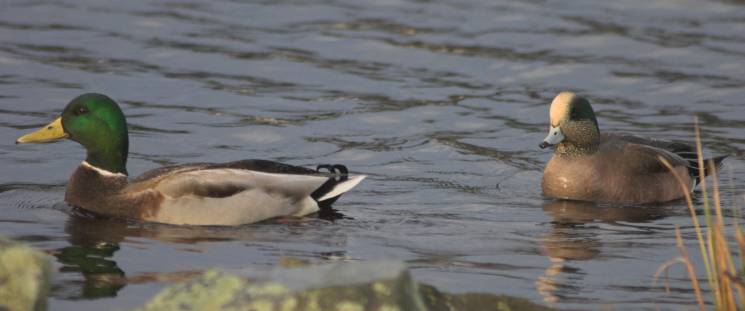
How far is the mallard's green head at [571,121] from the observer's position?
10.8 meters

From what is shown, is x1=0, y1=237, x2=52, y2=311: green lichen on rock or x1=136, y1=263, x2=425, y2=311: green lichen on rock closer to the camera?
x1=136, y1=263, x2=425, y2=311: green lichen on rock

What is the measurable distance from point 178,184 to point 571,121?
315 cm

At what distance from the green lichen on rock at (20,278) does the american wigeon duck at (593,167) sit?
5.82m

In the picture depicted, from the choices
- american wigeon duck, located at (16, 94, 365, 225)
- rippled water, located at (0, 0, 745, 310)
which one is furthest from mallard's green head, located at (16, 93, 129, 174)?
rippled water, located at (0, 0, 745, 310)

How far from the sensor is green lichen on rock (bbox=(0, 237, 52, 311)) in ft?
18.1

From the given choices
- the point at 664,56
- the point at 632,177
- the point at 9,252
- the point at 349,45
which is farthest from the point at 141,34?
the point at 9,252

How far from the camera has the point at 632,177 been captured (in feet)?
35.6

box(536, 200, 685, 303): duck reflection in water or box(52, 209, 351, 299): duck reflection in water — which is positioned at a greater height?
box(536, 200, 685, 303): duck reflection in water

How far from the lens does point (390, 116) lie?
13172 millimetres

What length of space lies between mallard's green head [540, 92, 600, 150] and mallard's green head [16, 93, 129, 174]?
317cm

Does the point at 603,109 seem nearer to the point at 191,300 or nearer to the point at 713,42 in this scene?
the point at 713,42

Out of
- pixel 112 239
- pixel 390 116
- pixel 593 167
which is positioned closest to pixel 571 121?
pixel 593 167

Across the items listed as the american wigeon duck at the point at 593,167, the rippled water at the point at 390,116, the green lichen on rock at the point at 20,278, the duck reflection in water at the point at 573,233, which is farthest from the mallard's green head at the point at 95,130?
the green lichen on rock at the point at 20,278

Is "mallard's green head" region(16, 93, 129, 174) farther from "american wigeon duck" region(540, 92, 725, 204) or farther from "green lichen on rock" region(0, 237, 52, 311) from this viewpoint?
"green lichen on rock" region(0, 237, 52, 311)
